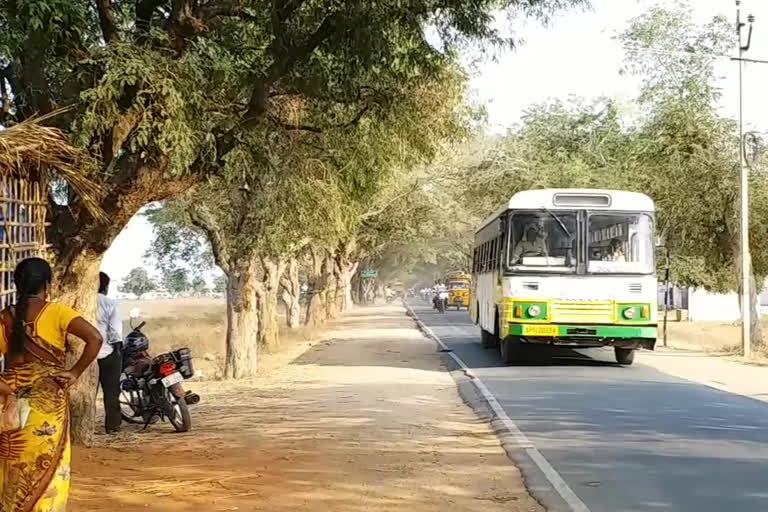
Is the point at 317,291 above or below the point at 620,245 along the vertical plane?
below

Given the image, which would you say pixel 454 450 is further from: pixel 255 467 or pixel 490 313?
pixel 490 313

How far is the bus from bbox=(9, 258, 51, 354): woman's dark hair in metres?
14.4

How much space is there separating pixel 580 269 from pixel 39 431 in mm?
14904

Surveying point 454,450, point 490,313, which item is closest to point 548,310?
point 490,313

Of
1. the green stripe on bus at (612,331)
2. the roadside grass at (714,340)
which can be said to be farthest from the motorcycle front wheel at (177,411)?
the roadside grass at (714,340)

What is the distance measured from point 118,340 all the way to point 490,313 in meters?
13.0

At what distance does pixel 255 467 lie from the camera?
370 inches

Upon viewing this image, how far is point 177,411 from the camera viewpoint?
1171cm

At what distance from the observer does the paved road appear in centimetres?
823

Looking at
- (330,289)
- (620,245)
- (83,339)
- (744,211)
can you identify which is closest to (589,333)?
(620,245)

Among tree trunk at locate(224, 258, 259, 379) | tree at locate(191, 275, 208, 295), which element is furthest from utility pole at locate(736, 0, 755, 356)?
tree at locate(191, 275, 208, 295)

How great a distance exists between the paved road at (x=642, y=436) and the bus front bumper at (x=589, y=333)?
649 mm

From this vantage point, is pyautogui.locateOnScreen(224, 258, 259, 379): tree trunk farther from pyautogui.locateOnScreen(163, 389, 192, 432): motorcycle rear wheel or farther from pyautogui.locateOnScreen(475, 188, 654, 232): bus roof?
pyautogui.locateOnScreen(163, 389, 192, 432): motorcycle rear wheel

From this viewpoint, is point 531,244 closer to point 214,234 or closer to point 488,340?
point 214,234
